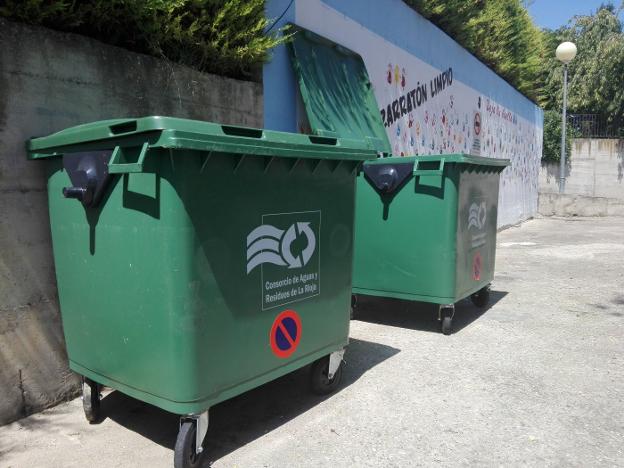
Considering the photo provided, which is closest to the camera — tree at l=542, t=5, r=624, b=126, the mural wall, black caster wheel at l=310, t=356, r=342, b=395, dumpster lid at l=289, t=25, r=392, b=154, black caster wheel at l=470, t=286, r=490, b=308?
black caster wheel at l=310, t=356, r=342, b=395

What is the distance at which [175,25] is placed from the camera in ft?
11.6

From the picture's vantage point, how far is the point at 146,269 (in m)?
2.26

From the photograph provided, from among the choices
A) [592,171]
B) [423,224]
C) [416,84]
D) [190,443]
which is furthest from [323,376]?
[592,171]

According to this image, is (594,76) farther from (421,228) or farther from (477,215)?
(421,228)

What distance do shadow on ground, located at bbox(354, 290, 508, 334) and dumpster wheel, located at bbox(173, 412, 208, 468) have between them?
269cm

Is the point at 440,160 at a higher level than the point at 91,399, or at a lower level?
higher

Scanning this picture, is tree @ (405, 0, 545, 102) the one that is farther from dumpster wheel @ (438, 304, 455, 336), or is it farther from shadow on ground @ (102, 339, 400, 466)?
shadow on ground @ (102, 339, 400, 466)

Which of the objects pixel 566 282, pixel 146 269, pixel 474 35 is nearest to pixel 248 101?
pixel 146 269

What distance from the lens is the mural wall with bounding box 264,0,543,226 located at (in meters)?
5.73

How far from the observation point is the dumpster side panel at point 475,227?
436 cm

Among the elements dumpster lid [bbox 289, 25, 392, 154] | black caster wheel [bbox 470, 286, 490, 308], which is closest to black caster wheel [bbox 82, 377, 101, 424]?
dumpster lid [bbox 289, 25, 392, 154]

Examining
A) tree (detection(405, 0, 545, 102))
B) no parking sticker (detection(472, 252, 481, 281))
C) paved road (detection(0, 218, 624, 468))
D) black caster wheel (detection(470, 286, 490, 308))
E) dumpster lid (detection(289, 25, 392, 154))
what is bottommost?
paved road (detection(0, 218, 624, 468))

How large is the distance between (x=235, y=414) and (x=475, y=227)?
9.25ft

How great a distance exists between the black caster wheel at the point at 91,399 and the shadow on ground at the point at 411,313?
8.79 feet
